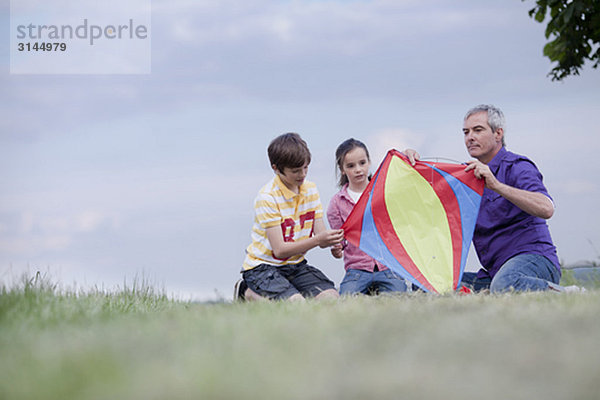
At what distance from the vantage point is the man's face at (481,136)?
5266 millimetres

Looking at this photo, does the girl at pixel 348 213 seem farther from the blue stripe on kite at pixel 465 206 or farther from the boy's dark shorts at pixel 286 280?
the blue stripe on kite at pixel 465 206

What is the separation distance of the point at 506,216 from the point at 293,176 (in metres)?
1.90

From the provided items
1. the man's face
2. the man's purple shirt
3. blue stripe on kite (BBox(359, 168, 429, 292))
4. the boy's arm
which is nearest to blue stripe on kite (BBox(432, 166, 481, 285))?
the man's purple shirt

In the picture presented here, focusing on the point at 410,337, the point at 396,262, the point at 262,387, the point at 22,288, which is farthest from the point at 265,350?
the point at 396,262

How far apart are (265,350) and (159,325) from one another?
94 cm

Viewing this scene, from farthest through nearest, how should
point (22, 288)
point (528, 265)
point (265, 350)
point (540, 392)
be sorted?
point (528, 265), point (22, 288), point (265, 350), point (540, 392)

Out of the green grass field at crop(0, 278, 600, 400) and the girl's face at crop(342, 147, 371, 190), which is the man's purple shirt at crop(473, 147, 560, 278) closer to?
the girl's face at crop(342, 147, 371, 190)

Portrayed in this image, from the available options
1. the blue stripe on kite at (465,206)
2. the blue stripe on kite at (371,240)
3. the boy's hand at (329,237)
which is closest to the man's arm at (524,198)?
the blue stripe on kite at (465,206)

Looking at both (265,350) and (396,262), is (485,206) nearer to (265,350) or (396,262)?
(396,262)

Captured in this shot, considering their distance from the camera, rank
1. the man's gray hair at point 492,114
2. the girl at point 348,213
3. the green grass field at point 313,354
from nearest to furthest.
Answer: the green grass field at point 313,354, the man's gray hair at point 492,114, the girl at point 348,213

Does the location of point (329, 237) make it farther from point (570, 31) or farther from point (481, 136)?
point (570, 31)

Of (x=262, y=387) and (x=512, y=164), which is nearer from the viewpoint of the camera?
(x=262, y=387)

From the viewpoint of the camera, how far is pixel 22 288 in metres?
3.86

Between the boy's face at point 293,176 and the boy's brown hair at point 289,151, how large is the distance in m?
0.04
